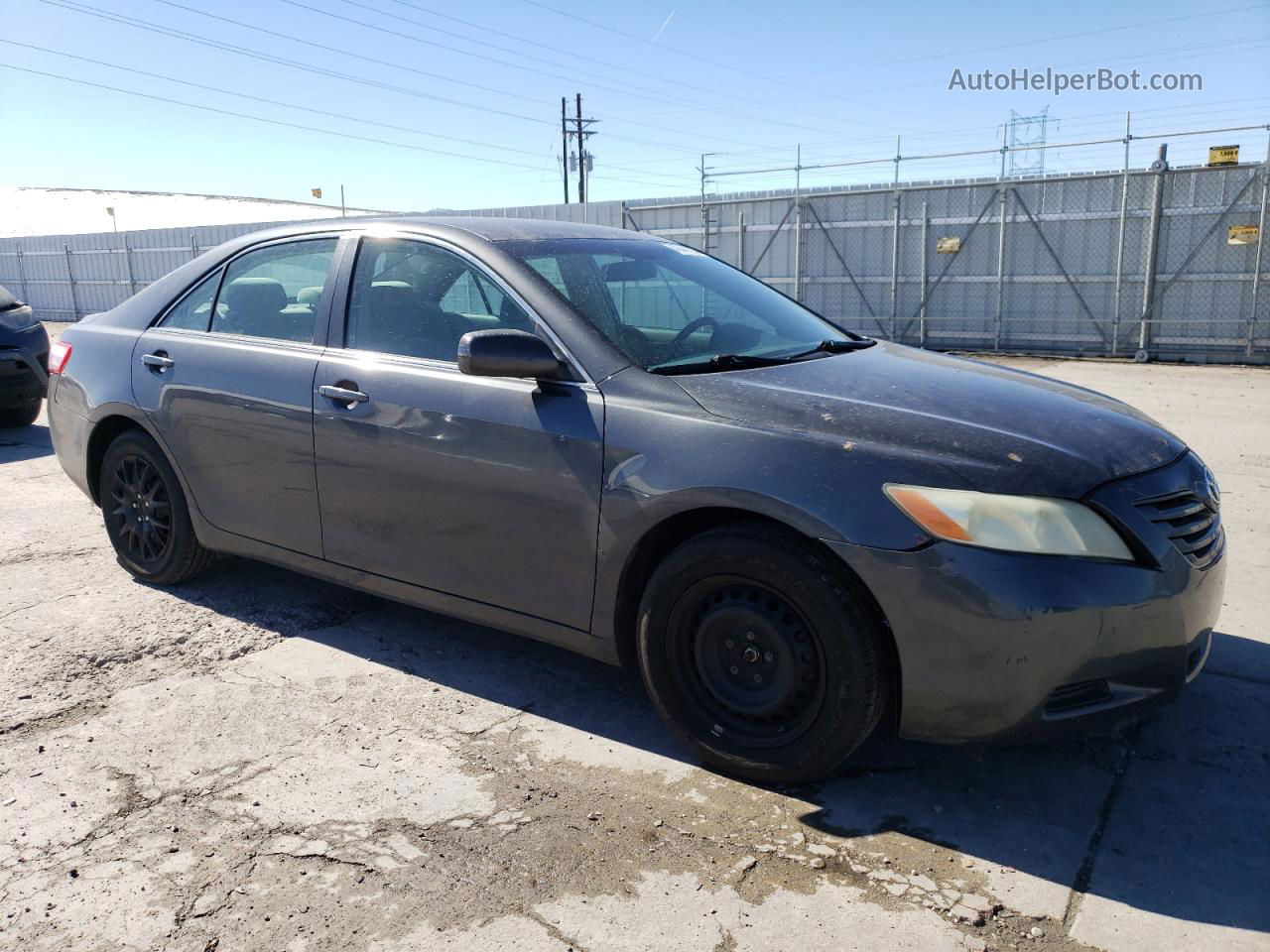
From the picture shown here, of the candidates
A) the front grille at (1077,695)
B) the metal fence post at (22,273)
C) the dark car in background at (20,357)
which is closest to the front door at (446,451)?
the front grille at (1077,695)

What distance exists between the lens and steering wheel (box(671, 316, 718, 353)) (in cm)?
334

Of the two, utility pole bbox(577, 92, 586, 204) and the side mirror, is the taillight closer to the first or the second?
the side mirror

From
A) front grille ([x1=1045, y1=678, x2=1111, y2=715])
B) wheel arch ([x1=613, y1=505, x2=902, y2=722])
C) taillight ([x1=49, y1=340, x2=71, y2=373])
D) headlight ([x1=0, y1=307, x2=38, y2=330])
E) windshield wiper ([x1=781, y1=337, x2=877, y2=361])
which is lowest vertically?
front grille ([x1=1045, y1=678, x2=1111, y2=715])

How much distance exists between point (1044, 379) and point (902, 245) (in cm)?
1424

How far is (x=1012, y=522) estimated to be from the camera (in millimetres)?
2492

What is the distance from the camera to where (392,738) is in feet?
10.4

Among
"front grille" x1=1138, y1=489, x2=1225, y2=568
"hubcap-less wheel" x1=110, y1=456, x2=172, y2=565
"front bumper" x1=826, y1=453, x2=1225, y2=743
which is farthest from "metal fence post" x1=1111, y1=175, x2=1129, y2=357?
"hubcap-less wheel" x1=110, y1=456, x2=172, y2=565

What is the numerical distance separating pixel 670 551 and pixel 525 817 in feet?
2.82

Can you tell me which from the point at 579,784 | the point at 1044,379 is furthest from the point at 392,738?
the point at 1044,379

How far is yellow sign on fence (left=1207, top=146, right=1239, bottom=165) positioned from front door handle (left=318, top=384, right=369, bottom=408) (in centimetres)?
1442

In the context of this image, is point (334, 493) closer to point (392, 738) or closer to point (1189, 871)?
point (392, 738)

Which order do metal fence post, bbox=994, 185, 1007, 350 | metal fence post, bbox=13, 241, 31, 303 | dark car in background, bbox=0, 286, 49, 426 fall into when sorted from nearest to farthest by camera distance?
dark car in background, bbox=0, 286, 49, 426 → metal fence post, bbox=994, 185, 1007, 350 → metal fence post, bbox=13, 241, 31, 303

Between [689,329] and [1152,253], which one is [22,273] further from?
[689,329]

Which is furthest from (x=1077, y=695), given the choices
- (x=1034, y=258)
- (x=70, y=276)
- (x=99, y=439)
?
(x=70, y=276)
